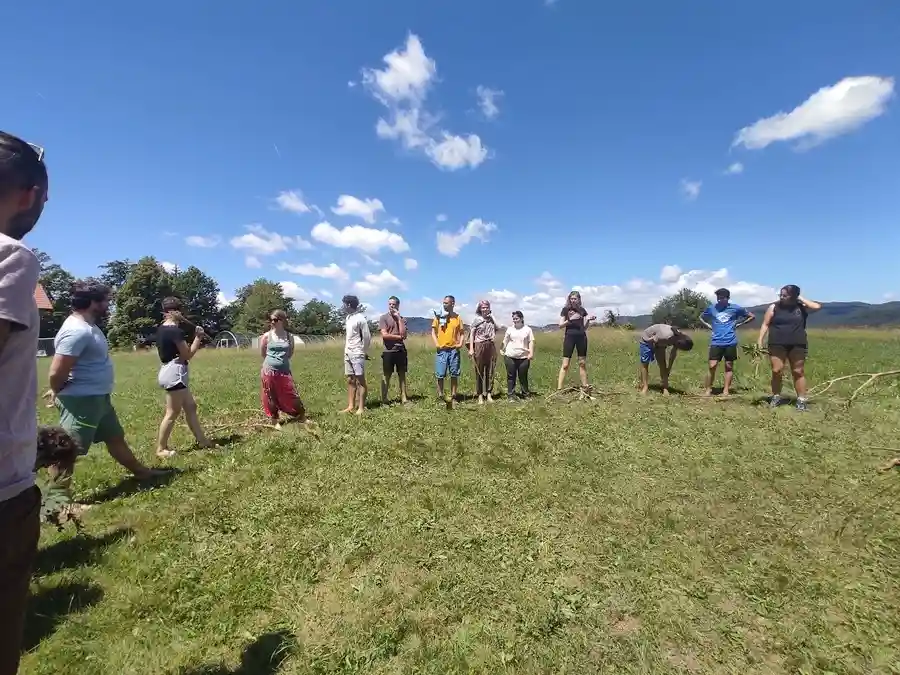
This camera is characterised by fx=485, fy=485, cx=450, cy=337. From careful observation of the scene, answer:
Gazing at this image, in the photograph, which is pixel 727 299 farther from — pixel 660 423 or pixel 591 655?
pixel 591 655

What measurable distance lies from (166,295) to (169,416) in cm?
4584

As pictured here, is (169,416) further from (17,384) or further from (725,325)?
(725,325)

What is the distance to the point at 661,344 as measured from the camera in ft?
34.5

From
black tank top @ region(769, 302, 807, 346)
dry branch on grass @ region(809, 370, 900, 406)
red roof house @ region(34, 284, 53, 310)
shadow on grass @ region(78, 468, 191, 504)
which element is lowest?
shadow on grass @ region(78, 468, 191, 504)

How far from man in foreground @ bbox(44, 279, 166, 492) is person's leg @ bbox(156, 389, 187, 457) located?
50.5 inches

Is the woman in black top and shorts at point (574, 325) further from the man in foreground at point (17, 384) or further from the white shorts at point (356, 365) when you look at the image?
the man in foreground at point (17, 384)

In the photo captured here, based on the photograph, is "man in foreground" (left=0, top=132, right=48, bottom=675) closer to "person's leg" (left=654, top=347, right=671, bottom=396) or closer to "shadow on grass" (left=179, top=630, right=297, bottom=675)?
"shadow on grass" (left=179, top=630, right=297, bottom=675)

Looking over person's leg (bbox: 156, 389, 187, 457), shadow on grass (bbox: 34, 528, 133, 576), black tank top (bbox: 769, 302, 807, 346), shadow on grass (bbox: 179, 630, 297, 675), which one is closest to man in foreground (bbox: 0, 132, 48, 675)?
shadow on grass (bbox: 179, 630, 297, 675)

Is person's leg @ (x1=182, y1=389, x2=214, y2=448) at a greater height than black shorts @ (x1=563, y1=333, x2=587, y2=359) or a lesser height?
lesser

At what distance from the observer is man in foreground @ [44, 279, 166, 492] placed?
4551mm

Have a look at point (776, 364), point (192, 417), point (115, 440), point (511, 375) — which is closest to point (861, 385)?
point (115, 440)

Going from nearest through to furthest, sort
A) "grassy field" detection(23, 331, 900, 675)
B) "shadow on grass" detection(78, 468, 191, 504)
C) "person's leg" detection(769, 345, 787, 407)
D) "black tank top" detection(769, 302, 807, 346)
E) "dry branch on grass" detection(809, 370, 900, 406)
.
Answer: "dry branch on grass" detection(809, 370, 900, 406)
"grassy field" detection(23, 331, 900, 675)
"shadow on grass" detection(78, 468, 191, 504)
"black tank top" detection(769, 302, 807, 346)
"person's leg" detection(769, 345, 787, 407)

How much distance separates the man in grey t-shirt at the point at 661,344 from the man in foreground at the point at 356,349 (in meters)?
6.00

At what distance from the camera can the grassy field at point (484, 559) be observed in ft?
9.78
